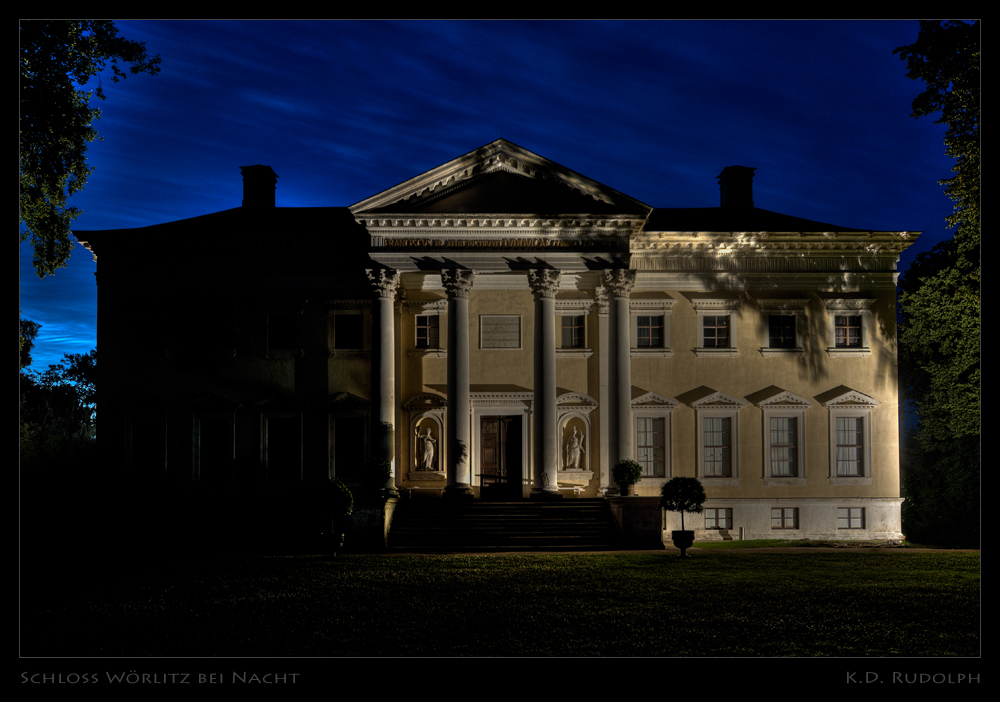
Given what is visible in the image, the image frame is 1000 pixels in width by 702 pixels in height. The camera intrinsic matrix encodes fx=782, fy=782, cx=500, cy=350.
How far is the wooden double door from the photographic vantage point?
25.2 m

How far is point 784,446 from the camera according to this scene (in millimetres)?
24719

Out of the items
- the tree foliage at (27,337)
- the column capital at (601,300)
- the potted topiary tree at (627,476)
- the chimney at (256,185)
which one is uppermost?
the chimney at (256,185)

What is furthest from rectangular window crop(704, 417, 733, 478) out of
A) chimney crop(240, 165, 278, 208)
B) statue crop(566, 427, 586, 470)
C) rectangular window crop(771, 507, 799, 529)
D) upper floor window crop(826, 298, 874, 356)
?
chimney crop(240, 165, 278, 208)

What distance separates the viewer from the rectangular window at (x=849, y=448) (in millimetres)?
24641

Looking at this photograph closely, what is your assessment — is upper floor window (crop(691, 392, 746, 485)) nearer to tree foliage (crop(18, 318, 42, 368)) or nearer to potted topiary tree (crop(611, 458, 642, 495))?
potted topiary tree (crop(611, 458, 642, 495))

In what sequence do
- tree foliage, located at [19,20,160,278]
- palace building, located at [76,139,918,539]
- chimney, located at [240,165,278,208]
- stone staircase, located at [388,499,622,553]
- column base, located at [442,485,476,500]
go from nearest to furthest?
1. tree foliage, located at [19,20,160,278]
2. stone staircase, located at [388,499,622,553]
3. column base, located at [442,485,476,500]
4. palace building, located at [76,139,918,539]
5. chimney, located at [240,165,278,208]

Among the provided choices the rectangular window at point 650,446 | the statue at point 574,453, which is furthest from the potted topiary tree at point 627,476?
the statue at point 574,453

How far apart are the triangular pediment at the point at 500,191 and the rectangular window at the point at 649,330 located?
3949 mm

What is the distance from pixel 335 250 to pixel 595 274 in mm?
8179

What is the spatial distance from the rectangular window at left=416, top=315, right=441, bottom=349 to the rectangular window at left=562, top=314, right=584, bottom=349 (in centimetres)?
410

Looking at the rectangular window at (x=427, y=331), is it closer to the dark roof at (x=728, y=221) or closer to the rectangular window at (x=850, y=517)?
the dark roof at (x=728, y=221)

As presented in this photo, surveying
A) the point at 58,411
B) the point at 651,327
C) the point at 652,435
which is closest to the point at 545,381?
the point at 652,435

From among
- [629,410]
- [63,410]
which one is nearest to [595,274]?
[629,410]

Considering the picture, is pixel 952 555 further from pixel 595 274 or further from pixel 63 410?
pixel 63 410
